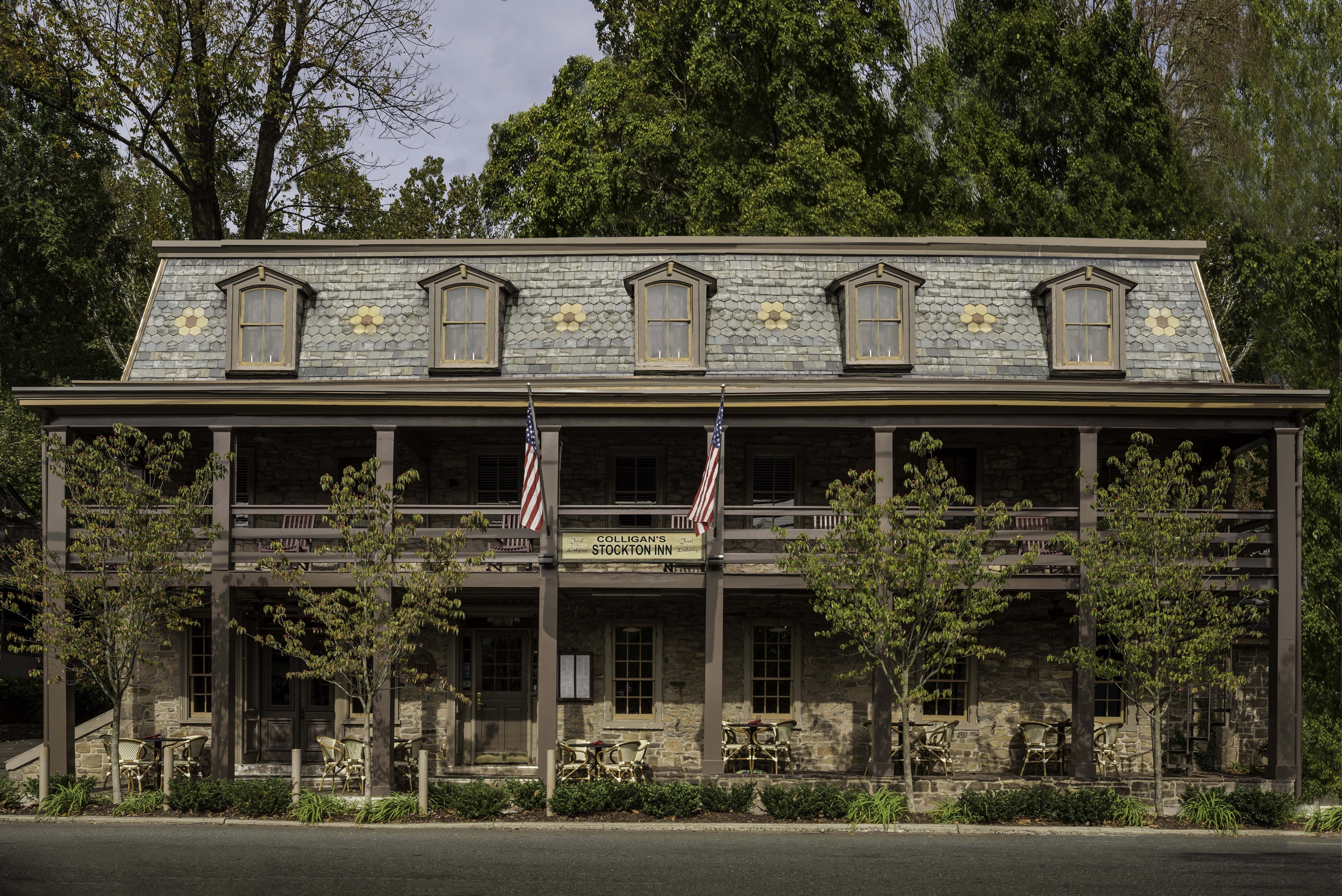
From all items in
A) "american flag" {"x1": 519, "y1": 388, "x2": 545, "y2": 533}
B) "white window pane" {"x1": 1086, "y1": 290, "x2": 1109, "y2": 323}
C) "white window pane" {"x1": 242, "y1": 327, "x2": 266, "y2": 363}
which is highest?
"white window pane" {"x1": 1086, "y1": 290, "x2": 1109, "y2": 323}

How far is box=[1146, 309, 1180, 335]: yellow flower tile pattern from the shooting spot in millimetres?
21719

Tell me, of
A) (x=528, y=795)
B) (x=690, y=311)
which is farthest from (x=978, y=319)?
(x=528, y=795)

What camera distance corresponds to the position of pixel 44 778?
18031 millimetres

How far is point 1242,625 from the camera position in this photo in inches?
760

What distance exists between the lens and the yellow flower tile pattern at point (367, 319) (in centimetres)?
2183

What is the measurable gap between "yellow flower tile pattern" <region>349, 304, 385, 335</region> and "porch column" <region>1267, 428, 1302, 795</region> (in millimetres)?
14726

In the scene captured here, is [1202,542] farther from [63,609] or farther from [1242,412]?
[63,609]

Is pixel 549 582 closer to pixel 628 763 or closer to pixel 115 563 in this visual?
pixel 628 763

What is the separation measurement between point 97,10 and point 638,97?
509 inches

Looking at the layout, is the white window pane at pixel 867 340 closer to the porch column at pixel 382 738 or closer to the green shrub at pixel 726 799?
the green shrub at pixel 726 799

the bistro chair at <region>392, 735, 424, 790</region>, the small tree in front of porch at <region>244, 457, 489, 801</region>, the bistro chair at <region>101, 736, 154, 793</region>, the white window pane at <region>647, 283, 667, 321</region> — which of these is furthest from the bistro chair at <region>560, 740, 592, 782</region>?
the white window pane at <region>647, 283, 667, 321</region>

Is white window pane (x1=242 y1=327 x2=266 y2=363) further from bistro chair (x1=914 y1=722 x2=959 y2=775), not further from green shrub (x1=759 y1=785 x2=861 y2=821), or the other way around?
bistro chair (x1=914 y1=722 x2=959 y2=775)

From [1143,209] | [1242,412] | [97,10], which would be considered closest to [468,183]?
[97,10]

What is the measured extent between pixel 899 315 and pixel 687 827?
9344mm
